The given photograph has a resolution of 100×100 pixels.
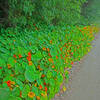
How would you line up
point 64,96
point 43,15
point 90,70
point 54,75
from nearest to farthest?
1. point 54,75
2. point 64,96
3. point 90,70
4. point 43,15

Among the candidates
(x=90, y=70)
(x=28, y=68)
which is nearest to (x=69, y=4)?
(x=90, y=70)

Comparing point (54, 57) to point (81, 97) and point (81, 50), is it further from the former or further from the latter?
point (81, 50)

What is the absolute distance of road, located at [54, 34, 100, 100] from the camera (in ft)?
10.4

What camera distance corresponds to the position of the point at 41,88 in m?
2.41

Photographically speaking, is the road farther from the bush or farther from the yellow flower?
the bush

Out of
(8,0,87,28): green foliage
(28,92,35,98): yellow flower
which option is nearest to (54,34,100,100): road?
(28,92,35,98): yellow flower

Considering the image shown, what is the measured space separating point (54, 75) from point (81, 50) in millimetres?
3060

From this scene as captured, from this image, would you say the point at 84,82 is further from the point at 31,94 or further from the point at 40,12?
the point at 40,12

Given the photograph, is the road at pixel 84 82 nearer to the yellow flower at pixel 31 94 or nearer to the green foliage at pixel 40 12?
the yellow flower at pixel 31 94

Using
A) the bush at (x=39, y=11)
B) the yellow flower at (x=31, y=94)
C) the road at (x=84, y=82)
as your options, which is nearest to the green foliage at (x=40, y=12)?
the bush at (x=39, y=11)

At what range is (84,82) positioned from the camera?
146 inches

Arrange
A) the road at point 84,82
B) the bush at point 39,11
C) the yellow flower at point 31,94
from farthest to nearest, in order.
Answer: the bush at point 39,11, the road at point 84,82, the yellow flower at point 31,94

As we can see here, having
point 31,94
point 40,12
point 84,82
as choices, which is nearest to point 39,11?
point 40,12

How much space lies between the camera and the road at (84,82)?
318 centimetres
